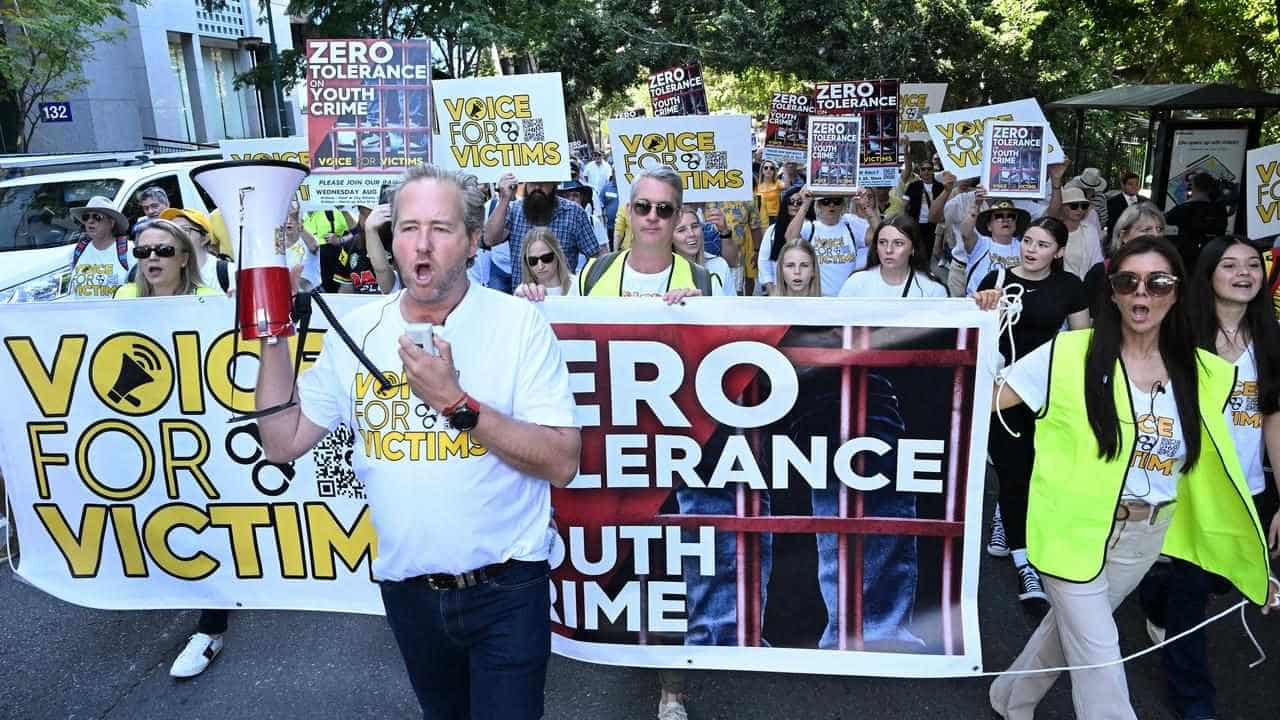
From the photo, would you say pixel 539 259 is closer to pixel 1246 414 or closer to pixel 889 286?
pixel 889 286

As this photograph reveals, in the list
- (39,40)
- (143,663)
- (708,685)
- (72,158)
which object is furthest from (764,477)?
(39,40)

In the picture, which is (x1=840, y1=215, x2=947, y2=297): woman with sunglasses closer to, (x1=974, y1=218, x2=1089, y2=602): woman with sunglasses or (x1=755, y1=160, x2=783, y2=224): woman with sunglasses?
(x1=974, y1=218, x2=1089, y2=602): woman with sunglasses

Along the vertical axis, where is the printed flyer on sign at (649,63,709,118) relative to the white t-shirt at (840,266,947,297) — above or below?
above

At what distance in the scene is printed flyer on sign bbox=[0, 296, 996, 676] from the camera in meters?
3.35

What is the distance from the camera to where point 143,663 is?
420 centimetres

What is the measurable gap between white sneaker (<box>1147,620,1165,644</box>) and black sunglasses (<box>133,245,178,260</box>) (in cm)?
457

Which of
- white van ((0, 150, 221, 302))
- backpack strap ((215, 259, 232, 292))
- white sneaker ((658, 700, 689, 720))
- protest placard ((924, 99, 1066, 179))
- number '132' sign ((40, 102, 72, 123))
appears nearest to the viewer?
white sneaker ((658, 700, 689, 720))

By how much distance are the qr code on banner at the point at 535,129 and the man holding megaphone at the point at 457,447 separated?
398 cm

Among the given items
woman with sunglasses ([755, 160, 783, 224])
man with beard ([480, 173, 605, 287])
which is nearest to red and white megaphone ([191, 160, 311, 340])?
man with beard ([480, 173, 605, 287])

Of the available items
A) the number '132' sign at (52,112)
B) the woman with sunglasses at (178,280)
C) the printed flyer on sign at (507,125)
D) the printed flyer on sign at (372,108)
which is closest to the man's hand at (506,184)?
the printed flyer on sign at (507,125)

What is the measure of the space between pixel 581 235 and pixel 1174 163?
10574mm

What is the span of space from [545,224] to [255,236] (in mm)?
4911

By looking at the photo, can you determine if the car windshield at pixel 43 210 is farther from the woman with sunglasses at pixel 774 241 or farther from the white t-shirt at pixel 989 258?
the white t-shirt at pixel 989 258

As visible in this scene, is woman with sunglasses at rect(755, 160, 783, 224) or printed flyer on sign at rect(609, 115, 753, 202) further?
woman with sunglasses at rect(755, 160, 783, 224)
